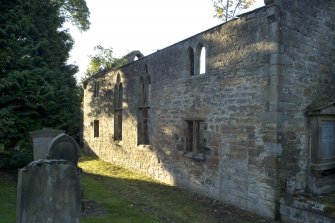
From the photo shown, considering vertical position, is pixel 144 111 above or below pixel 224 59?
below

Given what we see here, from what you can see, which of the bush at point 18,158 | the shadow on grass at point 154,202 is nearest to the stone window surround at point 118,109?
the shadow on grass at point 154,202

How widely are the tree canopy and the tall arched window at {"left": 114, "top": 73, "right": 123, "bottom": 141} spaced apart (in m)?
4.78

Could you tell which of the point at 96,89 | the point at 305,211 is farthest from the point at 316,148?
the point at 96,89

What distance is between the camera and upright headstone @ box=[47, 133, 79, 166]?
8320 mm

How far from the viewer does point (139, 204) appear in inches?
388

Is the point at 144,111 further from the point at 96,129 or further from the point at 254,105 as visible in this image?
the point at 96,129

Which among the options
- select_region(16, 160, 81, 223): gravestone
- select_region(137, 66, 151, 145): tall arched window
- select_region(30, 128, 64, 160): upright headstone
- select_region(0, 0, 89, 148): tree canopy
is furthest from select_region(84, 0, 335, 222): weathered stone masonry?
select_region(16, 160, 81, 223): gravestone

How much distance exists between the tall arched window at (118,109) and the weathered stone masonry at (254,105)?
545 cm

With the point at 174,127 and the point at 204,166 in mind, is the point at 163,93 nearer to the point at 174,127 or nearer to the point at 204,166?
the point at 174,127

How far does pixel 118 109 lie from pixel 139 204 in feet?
29.4

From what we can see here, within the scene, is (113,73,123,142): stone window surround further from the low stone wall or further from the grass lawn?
the low stone wall

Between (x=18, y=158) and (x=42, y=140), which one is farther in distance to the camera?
(x=18, y=158)

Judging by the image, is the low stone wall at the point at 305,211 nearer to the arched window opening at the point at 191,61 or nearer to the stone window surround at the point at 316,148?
the stone window surround at the point at 316,148

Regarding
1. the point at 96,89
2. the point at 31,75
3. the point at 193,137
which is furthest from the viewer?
the point at 96,89
